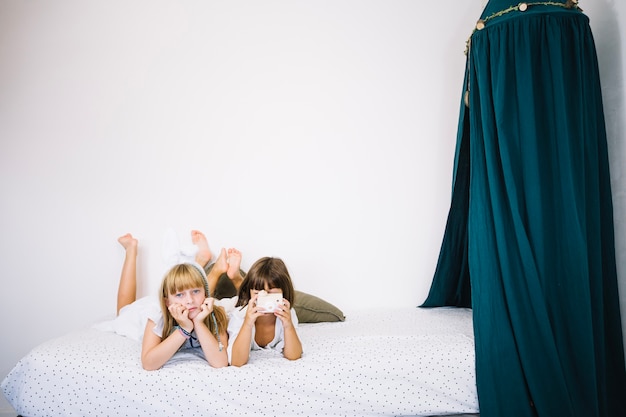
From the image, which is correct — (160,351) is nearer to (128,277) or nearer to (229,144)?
(128,277)

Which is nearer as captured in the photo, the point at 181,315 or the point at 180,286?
the point at 181,315

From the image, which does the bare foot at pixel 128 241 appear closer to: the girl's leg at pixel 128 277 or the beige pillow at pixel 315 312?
the girl's leg at pixel 128 277

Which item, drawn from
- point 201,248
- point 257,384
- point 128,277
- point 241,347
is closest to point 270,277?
point 241,347

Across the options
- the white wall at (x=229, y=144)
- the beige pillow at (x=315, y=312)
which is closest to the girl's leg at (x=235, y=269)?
the white wall at (x=229, y=144)

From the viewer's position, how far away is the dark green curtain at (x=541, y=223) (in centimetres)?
174

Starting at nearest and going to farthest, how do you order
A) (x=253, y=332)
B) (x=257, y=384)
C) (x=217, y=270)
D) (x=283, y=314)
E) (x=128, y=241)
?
(x=257, y=384) < (x=283, y=314) < (x=253, y=332) < (x=217, y=270) < (x=128, y=241)

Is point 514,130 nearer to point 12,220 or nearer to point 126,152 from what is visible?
point 126,152

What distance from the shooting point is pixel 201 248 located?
8.75ft

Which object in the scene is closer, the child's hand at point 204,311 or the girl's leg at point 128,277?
the child's hand at point 204,311

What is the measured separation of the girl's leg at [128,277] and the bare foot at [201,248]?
336mm

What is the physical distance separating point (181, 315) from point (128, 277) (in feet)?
3.11

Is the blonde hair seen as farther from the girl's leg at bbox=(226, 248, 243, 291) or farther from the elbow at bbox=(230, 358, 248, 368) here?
the girl's leg at bbox=(226, 248, 243, 291)

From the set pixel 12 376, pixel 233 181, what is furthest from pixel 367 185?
pixel 12 376

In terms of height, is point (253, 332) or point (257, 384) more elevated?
point (253, 332)
